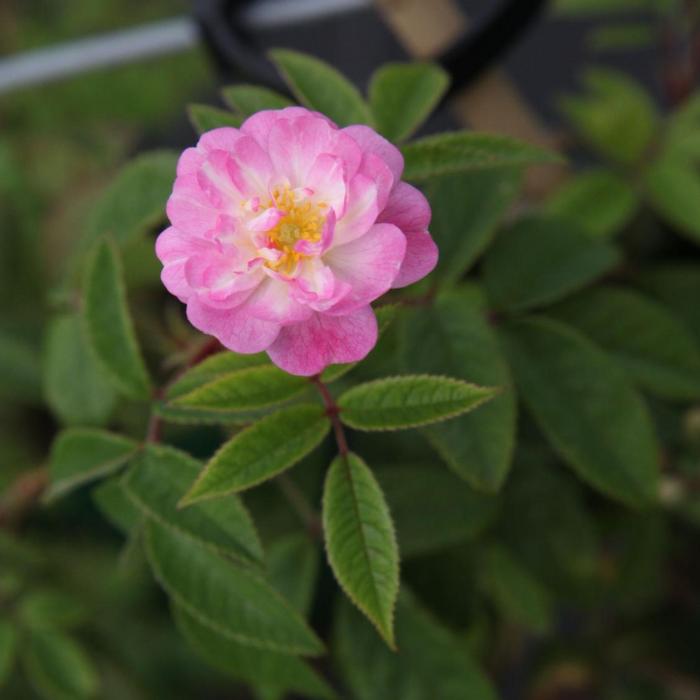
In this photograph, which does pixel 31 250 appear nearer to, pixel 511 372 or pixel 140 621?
pixel 140 621

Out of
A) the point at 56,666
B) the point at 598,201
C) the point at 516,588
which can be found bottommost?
the point at 516,588

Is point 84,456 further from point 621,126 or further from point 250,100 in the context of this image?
point 621,126

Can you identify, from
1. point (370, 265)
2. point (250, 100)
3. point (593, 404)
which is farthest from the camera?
point (593, 404)

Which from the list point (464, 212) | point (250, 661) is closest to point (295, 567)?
point (250, 661)

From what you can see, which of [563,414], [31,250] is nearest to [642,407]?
[563,414]

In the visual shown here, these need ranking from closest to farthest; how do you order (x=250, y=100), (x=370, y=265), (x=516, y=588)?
(x=370, y=265) < (x=250, y=100) < (x=516, y=588)

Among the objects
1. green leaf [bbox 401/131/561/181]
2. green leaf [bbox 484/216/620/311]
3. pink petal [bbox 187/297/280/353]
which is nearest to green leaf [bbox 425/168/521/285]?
green leaf [bbox 484/216/620/311]

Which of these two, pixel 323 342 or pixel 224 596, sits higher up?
pixel 323 342

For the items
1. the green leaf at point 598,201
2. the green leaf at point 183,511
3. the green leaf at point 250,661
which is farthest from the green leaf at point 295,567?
the green leaf at point 598,201
